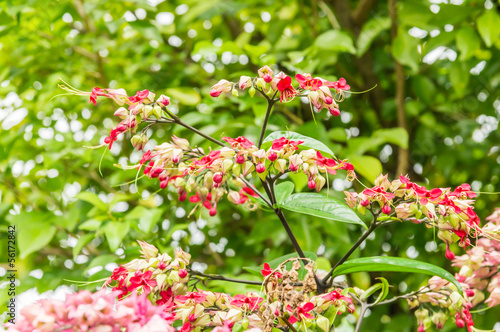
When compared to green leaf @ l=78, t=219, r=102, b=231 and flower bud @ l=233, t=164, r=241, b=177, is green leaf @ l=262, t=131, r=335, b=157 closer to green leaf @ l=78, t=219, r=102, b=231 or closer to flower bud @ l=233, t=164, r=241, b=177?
flower bud @ l=233, t=164, r=241, b=177

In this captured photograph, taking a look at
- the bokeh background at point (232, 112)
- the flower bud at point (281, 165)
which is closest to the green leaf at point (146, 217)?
the bokeh background at point (232, 112)

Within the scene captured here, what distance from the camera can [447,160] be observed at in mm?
1259

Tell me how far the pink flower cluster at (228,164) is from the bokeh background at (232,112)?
333mm

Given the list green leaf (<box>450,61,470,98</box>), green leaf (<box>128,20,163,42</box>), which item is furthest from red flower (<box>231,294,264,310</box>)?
green leaf (<box>450,61,470,98</box>)

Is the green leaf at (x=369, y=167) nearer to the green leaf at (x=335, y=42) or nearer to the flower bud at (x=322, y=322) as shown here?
the green leaf at (x=335, y=42)

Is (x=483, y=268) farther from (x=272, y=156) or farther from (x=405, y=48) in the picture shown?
(x=405, y=48)

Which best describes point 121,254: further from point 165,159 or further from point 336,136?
point 336,136

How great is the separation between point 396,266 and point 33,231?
0.76 metres

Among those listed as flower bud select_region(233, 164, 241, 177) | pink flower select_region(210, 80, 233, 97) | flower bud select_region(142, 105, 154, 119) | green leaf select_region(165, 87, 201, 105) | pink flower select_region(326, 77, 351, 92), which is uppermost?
flower bud select_region(142, 105, 154, 119)

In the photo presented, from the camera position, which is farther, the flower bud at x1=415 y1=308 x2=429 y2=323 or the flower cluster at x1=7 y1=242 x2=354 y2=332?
the flower bud at x1=415 y1=308 x2=429 y2=323

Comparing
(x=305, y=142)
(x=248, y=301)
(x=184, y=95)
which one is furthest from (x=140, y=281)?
(x=184, y=95)

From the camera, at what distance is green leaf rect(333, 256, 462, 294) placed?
473 mm

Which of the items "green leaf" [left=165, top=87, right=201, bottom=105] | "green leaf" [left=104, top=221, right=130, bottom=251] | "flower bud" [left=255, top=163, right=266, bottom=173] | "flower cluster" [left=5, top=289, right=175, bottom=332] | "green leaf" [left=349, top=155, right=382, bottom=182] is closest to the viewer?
"flower cluster" [left=5, top=289, right=175, bottom=332]

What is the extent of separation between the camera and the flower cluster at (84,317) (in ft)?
1.23
